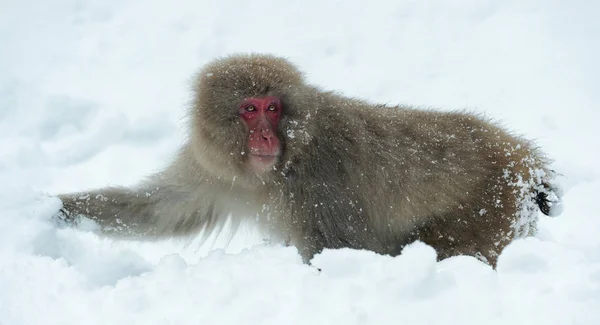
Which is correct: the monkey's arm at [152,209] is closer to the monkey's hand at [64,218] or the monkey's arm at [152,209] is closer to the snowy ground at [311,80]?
the monkey's hand at [64,218]

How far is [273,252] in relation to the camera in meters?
2.69

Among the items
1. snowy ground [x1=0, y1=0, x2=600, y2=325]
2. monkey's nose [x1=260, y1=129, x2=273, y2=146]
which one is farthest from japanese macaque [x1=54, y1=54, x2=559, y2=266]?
snowy ground [x1=0, y1=0, x2=600, y2=325]

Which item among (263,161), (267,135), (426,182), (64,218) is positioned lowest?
(64,218)

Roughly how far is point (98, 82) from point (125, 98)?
44cm

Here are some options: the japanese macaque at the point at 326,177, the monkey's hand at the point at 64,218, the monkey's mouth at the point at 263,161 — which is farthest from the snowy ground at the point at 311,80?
the monkey's mouth at the point at 263,161

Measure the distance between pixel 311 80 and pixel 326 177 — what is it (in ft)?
2.86

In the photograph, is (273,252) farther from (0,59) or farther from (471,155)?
(0,59)

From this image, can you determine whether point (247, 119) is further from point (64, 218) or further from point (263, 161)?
point (64, 218)

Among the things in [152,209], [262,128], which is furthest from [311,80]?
[152,209]

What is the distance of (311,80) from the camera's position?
13.2ft

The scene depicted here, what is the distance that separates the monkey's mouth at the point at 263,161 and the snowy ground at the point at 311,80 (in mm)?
430

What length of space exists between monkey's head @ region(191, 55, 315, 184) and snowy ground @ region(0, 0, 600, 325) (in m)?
0.36

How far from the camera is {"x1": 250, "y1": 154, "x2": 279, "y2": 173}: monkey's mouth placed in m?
3.14

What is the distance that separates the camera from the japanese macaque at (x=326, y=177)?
323 centimetres
